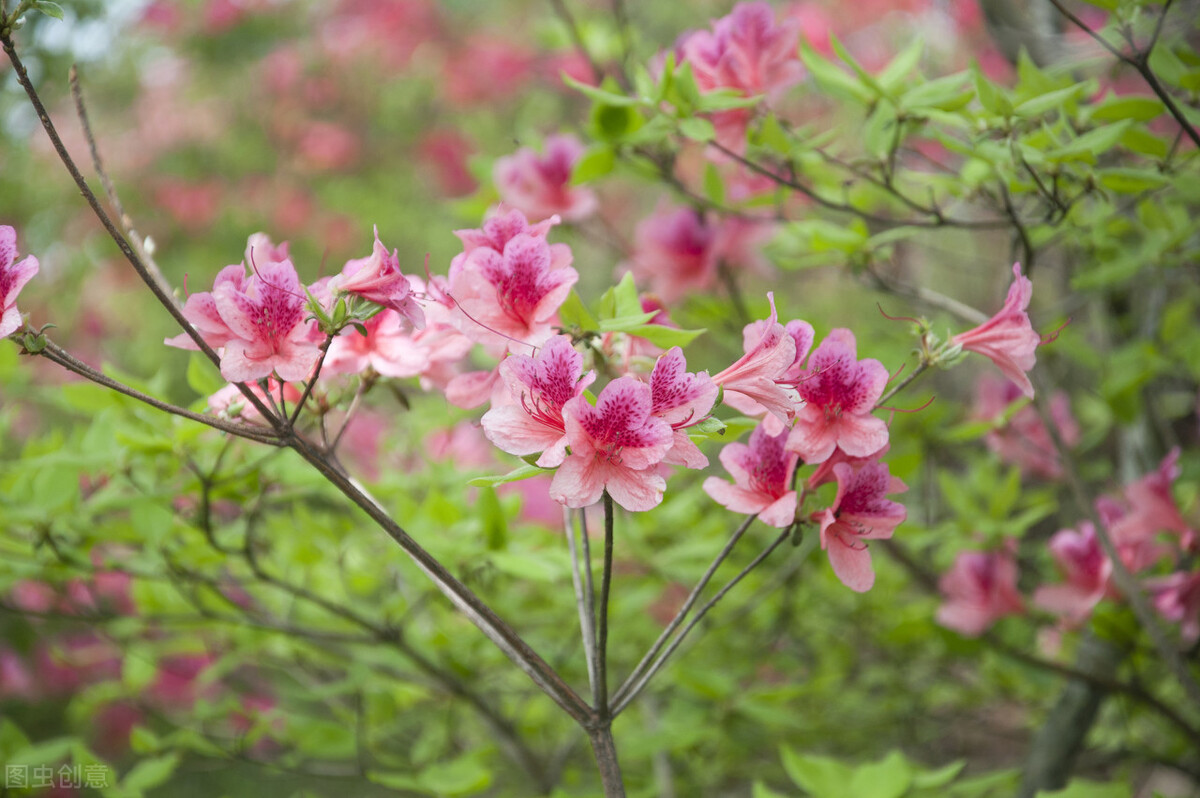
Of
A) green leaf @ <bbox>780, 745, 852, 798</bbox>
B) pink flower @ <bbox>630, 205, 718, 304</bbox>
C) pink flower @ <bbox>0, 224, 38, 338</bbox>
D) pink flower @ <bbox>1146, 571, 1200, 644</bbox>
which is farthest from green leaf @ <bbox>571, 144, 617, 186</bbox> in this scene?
pink flower @ <bbox>1146, 571, 1200, 644</bbox>

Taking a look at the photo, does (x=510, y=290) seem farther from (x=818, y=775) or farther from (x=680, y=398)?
(x=818, y=775)

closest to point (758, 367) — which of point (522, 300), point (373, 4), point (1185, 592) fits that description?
point (522, 300)

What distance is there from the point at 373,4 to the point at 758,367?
3803 millimetres

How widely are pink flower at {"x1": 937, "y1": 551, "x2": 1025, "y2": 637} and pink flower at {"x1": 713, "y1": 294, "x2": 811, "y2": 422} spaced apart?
72 cm

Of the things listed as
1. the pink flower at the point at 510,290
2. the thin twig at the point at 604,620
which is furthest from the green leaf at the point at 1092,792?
the pink flower at the point at 510,290

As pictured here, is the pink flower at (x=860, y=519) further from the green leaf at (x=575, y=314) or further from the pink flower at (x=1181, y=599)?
the pink flower at (x=1181, y=599)

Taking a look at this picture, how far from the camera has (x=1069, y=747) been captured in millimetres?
1217

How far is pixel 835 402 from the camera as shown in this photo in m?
0.67

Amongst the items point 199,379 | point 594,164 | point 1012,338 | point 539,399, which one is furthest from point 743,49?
point 199,379

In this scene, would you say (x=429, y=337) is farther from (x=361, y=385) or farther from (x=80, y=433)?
(x=80, y=433)

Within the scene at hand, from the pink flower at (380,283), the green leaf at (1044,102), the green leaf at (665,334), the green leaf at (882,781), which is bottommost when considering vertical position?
the green leaf at (882,781)

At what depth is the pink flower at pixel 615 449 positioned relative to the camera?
0.59 m

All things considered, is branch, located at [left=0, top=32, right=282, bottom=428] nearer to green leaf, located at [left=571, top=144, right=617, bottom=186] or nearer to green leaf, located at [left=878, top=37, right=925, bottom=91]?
green leaf, located at [left=571, top=144, right=617, bottom=186]

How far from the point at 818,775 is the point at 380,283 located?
2.35 feet
